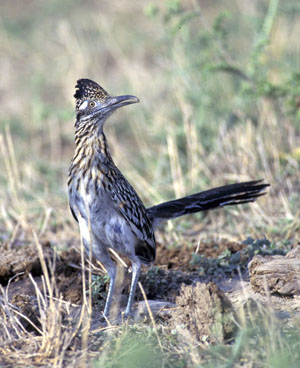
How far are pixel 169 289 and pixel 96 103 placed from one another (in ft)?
5.00

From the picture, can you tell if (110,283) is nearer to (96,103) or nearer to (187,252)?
(187,252)

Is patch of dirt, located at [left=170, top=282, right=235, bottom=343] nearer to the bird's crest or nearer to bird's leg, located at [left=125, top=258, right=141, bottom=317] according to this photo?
bird's leg, located at [left=125, top=258, right=141, bottom=317]

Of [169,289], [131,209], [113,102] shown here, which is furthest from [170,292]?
[113,102]

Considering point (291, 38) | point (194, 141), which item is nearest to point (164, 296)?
point (194, 141)

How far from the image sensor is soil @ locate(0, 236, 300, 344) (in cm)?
400

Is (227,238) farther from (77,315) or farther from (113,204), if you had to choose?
(77,315)

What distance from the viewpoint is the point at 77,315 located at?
164 inches

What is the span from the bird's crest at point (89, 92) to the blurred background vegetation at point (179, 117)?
1.68 meters

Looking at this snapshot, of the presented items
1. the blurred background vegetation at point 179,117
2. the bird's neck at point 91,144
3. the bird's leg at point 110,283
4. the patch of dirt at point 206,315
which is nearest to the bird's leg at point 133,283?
the bird's leg at point 110,283

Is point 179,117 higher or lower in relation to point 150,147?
higher

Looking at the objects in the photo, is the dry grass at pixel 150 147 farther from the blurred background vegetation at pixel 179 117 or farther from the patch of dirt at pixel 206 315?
the patch of dirt at pixel 206 315

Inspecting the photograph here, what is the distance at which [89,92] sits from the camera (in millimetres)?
4867

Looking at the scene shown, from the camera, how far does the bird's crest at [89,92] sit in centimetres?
484

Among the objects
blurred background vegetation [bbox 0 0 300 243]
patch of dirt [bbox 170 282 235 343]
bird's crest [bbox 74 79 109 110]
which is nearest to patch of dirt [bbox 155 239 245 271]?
blurred background vegetation [bbox 0 0 300 243]
